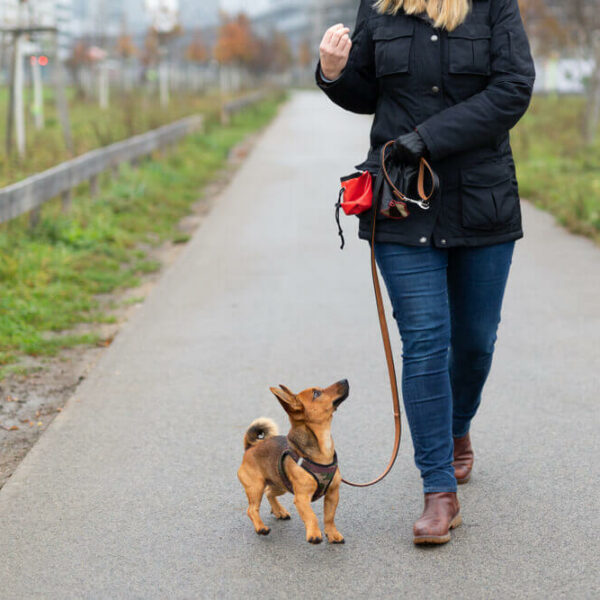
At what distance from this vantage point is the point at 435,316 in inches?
139

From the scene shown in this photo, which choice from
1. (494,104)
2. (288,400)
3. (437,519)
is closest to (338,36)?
(494,104)

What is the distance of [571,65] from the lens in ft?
151

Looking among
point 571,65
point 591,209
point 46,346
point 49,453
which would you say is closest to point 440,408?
point 49,453

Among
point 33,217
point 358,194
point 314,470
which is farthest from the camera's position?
point 33,217

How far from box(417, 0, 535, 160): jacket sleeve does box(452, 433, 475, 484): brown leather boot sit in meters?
1.27

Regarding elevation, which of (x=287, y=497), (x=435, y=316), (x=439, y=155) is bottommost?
(x=287, y=497)

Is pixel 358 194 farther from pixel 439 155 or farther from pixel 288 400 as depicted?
pixel 288 400

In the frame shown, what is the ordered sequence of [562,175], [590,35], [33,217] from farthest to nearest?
1. [590,35]
2. [562,175]
3. [33,217]

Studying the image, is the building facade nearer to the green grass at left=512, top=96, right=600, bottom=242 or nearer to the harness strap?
the green grass at left=512, top=96, right=600, bottom=242

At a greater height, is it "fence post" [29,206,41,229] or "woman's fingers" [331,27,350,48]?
"woman's fingers" [331,27,350,48]

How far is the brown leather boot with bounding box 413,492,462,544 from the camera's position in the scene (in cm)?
349

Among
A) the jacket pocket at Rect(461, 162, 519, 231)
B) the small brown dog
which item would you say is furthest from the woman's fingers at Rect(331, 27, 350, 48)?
the small brown dog

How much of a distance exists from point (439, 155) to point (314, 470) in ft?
3.79

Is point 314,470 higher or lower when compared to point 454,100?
lower
